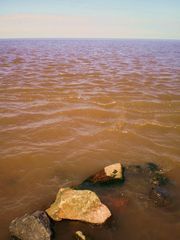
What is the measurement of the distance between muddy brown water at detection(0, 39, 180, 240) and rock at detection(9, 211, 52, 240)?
23 cm

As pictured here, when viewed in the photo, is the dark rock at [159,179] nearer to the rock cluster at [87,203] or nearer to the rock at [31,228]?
the rock cluster at [87,203]

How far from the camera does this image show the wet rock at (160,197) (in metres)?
4.95

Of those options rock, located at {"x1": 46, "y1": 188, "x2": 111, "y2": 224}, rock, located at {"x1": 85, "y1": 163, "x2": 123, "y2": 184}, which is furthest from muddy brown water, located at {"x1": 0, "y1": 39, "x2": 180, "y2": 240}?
rock, located at {"x1": 85, "y1": 163, "x2": 123, "y2": 184}

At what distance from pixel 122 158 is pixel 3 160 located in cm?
316

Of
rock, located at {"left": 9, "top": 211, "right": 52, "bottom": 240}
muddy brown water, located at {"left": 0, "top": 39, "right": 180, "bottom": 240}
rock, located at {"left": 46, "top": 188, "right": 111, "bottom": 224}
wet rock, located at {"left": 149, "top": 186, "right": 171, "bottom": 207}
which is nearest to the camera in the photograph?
rock, located at {"left": 9, "top": 211, "right": 52, "bottom": 240}

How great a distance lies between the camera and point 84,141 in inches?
296

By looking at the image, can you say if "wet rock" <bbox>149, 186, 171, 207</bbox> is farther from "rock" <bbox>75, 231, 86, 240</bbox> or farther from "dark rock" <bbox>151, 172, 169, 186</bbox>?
"rock" <bbox>75, 231, 86, 240</bbox>

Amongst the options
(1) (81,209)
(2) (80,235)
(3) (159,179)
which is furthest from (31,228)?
(3) (159,179)

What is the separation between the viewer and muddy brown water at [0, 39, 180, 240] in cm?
464

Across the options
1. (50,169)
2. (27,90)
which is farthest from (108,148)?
(27,90)

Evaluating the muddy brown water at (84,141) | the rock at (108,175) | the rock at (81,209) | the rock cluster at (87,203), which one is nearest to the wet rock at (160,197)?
the rock cluster at (87,203)

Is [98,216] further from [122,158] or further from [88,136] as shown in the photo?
[88,136]

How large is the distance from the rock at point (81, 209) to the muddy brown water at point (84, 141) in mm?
142

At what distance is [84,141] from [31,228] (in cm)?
373
